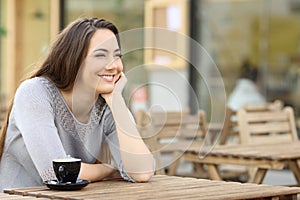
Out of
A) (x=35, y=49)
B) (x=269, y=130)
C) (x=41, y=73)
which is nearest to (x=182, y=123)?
(x=269, y=130)

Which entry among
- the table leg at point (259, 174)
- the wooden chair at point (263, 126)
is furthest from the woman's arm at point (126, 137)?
the wooden chair at point (263, 126)

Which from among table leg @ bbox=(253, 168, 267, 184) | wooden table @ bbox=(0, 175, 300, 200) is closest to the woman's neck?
wooden table @ bbox=(0, 175, 300, 200)

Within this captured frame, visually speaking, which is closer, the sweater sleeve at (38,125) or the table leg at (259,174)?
the sweater sleeve at (38,125)

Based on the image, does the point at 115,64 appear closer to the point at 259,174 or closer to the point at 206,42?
the point at 259,174

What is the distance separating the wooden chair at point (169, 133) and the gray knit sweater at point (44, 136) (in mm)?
1054

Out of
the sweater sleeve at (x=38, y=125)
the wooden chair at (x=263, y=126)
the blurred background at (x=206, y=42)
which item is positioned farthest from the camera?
the blurred background at (x=206, y=42)

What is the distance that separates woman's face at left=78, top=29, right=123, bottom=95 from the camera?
13.9ft

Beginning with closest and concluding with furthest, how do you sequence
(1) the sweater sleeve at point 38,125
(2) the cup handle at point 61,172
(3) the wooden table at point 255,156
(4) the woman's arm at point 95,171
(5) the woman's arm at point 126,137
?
1. (2) the cup handle at point 61,172
2. (1) the sweater sleeve at point 38,125
3. (4) the woman's arm at point 95,171
4. (5) the woman's arm at point 126,137
5. (3) the wooden table at point 255,156

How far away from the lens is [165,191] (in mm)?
3820

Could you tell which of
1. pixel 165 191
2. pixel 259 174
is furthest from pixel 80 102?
pixel 259 174

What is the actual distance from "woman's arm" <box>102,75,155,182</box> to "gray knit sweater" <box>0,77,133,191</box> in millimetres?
57

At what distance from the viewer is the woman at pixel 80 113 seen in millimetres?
4230

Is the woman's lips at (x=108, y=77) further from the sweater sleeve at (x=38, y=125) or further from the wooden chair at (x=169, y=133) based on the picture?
the wooden chair at (x=169, y=133)

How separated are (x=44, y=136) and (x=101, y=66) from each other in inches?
16.4
